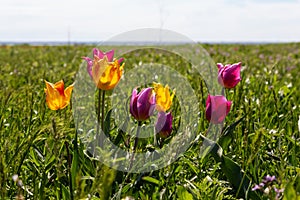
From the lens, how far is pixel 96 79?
5.02ft

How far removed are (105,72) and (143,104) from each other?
0.55 ft

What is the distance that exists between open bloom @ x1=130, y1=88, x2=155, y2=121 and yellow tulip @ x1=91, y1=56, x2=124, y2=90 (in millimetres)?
95

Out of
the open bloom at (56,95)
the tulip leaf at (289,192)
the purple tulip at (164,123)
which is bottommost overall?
the tulip leaf at (289,192)

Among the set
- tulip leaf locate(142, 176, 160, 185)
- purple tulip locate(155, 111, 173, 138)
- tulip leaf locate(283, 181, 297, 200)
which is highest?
purple tulip locate(155, 111, 173, 138)

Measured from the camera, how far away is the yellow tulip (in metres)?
1.51

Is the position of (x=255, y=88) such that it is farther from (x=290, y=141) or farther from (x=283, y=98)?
(x=290, y=141)

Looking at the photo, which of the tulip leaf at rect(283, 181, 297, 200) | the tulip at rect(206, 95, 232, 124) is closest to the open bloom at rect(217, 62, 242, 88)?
the tulip at rect(206, 95, 232, 124)

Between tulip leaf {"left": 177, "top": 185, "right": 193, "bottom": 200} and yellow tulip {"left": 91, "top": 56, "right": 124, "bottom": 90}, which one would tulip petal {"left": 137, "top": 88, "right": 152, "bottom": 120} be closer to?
yellow tulip {"left": 91, "top": 56, "right": 124, "bottom": 90}

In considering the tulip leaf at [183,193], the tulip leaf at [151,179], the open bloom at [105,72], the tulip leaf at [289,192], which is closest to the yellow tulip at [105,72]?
the open bloom at [105,72]

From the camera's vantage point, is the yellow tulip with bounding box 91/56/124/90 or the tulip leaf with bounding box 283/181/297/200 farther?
the yellow tulip with bounding box 91/56/124/90

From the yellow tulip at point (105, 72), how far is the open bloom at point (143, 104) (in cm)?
10

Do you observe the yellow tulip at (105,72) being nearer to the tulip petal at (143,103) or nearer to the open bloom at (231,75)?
the tulip petal at (143,103)

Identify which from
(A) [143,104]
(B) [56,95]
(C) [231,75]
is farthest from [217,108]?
(B) [56,95]

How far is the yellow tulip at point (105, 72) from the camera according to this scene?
151 centimetres
